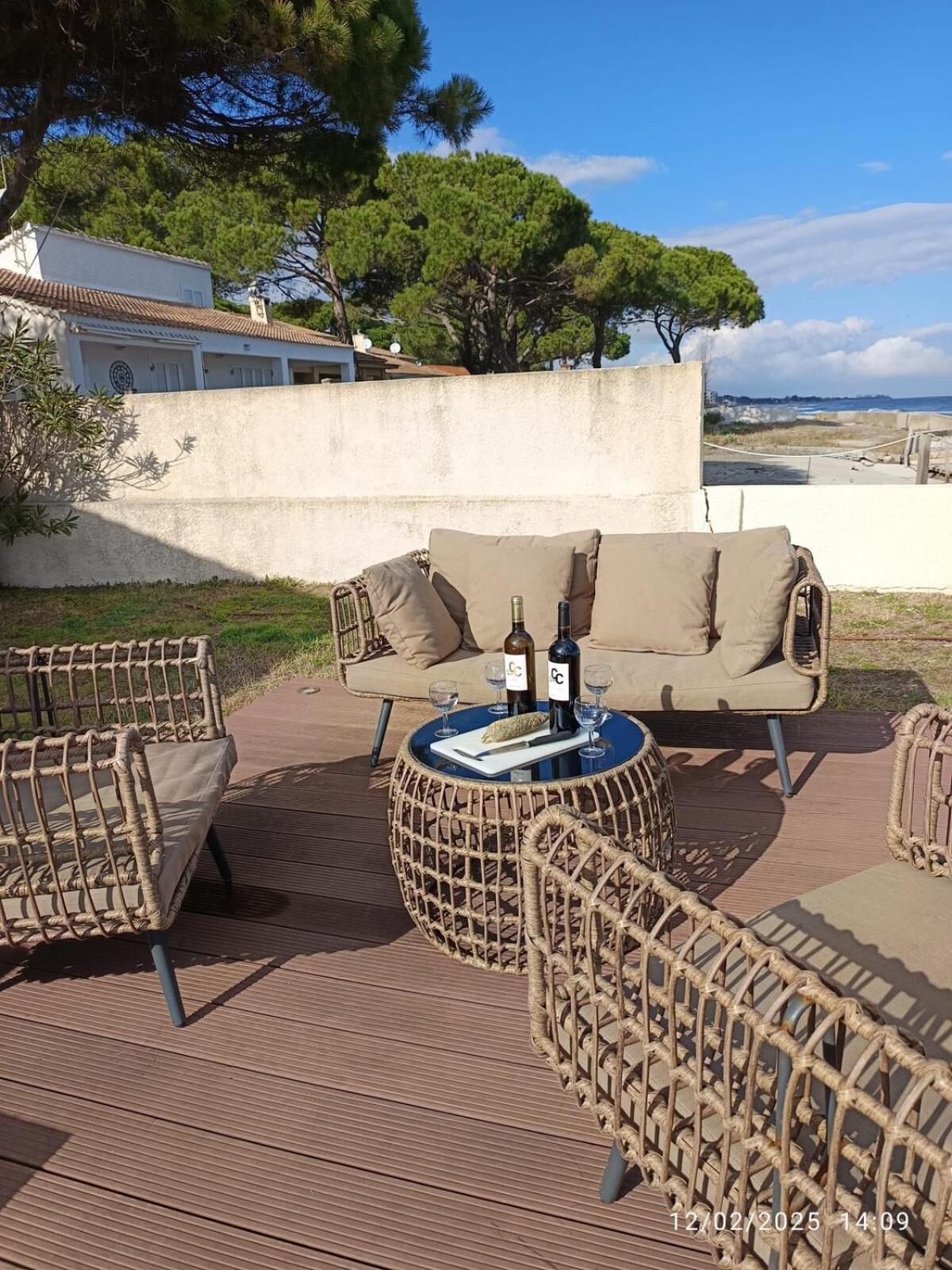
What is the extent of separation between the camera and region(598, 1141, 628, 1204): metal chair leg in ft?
4.70

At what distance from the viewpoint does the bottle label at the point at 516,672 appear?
8.08 ft

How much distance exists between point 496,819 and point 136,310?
16117 mm

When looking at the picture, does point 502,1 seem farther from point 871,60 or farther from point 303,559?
point 303,559

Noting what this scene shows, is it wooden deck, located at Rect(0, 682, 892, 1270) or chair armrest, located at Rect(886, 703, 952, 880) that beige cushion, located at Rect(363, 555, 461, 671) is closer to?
wooden deck, located at Rect(0, 682, 892, 1270)

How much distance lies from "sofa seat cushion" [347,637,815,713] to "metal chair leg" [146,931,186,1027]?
1.55 meters

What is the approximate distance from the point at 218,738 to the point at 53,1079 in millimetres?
1064

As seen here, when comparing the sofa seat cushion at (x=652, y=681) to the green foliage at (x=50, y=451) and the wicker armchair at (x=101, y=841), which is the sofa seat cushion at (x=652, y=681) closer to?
the wicker armchair at (x=101, y=841)

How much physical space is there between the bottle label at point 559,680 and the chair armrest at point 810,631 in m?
1.12

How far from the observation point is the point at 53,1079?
1.81 meters

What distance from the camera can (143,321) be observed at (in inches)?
562

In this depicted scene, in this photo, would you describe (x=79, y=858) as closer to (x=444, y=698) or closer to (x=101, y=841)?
(x=101, y=841)

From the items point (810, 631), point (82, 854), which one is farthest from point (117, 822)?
point (810, 631)

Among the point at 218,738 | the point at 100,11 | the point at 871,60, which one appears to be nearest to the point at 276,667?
the point at 218,738

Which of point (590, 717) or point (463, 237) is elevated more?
point (463, 237)
